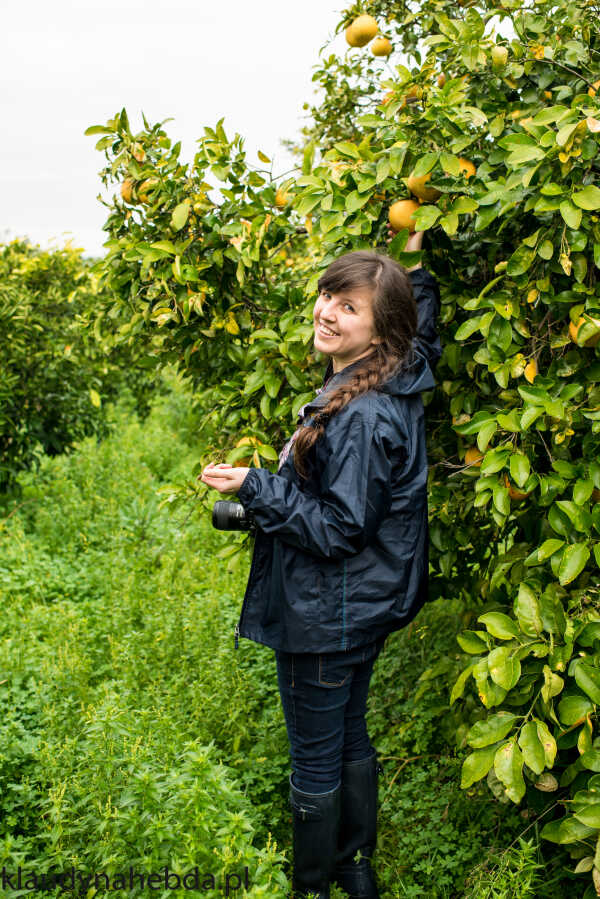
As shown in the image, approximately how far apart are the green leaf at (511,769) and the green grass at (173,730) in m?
0.43

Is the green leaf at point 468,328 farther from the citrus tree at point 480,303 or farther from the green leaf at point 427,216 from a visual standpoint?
the green leaf at point 427,216

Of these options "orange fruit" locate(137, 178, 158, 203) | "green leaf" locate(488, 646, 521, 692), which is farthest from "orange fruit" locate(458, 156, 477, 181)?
"green leaf" locate(488, 646, 521, 692)

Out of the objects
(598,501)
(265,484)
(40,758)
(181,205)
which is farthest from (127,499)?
(598,501)

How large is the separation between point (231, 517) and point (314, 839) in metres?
0.82

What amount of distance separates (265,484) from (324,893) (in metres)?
1.05

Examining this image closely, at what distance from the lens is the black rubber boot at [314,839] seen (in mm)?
1742

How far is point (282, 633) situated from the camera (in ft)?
5.47

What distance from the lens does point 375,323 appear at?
1.66 meters

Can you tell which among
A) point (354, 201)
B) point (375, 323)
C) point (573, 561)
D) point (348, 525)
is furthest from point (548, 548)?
point (354, 201)

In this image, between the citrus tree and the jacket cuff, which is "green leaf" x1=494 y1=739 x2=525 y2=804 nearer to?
the citrus tree

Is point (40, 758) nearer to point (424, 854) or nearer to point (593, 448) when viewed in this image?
point (424, 854)

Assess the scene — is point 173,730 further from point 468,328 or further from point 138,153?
point 138,153

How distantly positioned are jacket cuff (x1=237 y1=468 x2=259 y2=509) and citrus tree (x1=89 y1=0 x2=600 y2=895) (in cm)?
34

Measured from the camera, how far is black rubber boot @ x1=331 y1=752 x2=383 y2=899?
189 cm
